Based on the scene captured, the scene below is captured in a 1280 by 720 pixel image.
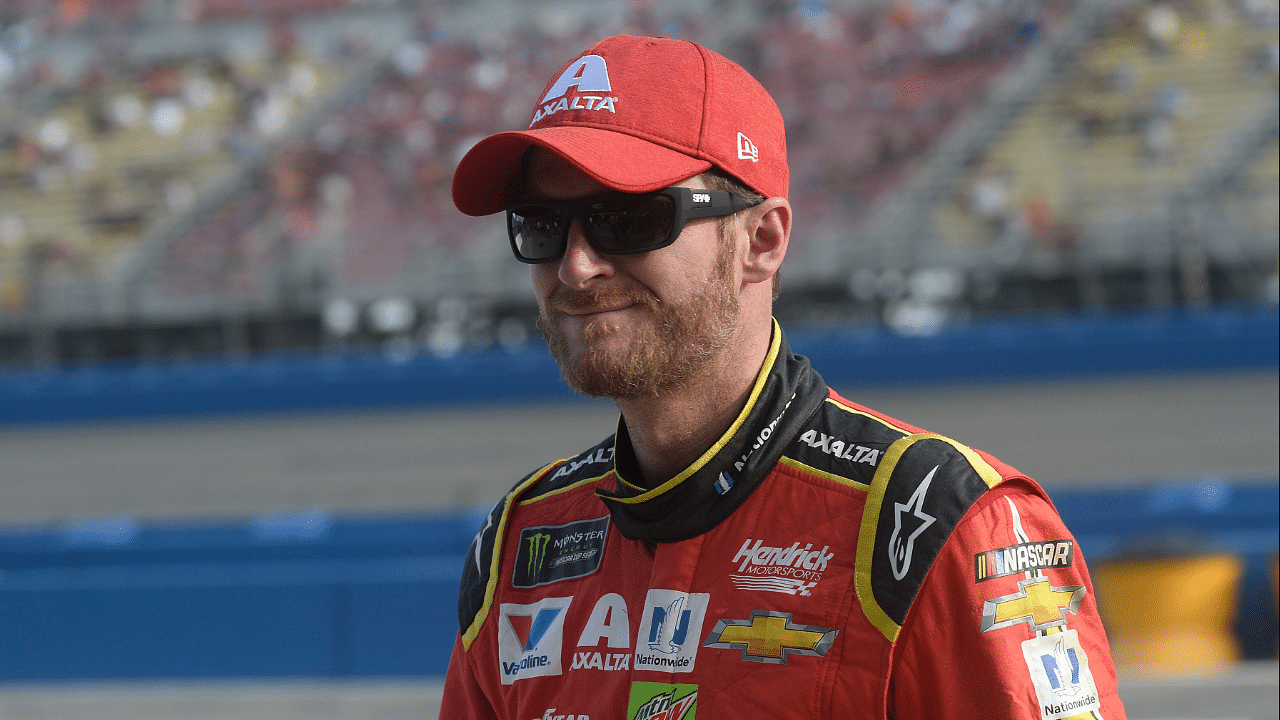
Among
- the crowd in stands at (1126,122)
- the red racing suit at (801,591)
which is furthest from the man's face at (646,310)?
the crowd in stands at (1126,122)

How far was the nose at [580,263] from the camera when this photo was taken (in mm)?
1413

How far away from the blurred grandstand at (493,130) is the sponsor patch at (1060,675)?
26.3ft

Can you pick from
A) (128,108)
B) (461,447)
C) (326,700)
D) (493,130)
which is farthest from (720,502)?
(128,108)

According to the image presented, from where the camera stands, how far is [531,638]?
1.54 metres

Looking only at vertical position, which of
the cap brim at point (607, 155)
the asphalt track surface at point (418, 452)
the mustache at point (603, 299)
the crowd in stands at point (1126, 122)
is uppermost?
the crowd in stands at point (1126, 122)

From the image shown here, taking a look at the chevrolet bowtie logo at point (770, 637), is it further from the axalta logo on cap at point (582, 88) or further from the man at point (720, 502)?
the axalta logo on cap at point (582, 88)

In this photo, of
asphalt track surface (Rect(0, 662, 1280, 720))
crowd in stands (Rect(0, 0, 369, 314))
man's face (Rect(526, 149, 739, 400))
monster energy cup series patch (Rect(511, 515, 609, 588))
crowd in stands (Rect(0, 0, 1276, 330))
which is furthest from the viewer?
crowd in stands (Rect(0, 0, 369, 314))

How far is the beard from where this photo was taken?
1.40 metres

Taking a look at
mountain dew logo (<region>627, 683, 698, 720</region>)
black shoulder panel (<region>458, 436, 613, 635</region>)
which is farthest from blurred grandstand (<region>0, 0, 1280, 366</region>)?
mountain dew logo (<region>627, 683, 698, 720</region>)

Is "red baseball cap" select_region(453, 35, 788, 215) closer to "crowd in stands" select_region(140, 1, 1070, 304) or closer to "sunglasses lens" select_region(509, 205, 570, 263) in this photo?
"sunglasses lens" select_region(509, 205, 570, 263)

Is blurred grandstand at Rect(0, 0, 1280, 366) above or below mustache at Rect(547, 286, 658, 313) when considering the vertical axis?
above

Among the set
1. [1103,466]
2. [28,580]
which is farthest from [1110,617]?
[28,580]

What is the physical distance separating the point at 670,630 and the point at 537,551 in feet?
0.98

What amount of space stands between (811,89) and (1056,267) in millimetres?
3172
